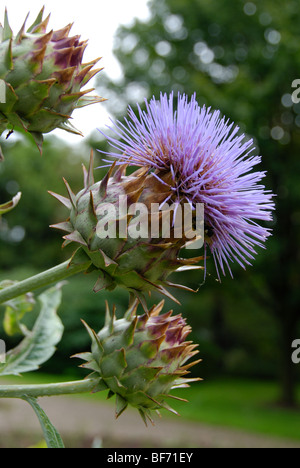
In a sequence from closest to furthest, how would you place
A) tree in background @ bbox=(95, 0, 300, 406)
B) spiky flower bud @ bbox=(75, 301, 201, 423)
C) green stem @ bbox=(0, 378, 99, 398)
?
green stem @ bbox=(0, 378, 99, 398) < spiky flower bud @ bbox=(75, 301, 201, 423) < tree in background @ bbox=(95, 0, 300, 406)

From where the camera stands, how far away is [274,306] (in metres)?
11.2

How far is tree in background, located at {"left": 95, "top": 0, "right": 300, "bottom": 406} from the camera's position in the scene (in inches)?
396

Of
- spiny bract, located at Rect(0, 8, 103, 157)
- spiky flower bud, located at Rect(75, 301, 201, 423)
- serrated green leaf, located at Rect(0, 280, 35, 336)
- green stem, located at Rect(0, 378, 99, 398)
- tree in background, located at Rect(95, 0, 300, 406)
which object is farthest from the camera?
tree in background, located at Rect(95, 0, 300, 406)

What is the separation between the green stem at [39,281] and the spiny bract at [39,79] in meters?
0.29

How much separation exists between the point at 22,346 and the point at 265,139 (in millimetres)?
8742

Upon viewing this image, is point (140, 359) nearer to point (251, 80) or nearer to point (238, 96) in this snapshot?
point (238, 96)

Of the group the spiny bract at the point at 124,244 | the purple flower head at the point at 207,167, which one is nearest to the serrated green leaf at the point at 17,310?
the spiny bract at the point at 124,244

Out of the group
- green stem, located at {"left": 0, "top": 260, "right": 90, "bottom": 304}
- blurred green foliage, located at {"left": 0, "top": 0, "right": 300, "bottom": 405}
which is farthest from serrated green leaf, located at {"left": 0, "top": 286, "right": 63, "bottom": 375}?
blurred green foliage, located at {"left": 0, "top": 0, "right": 300, "bottom": 405}

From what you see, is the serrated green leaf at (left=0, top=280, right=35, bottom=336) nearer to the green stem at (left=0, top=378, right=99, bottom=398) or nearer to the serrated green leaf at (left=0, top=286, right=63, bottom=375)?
the serrated green leaf at (left=0, top=286, right=63, bottom=375)

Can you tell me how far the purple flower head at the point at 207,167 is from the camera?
1339 millimetres

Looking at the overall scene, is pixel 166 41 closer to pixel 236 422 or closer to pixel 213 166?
pixel 236 422

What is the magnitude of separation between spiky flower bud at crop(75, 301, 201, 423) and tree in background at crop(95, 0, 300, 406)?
314 inches

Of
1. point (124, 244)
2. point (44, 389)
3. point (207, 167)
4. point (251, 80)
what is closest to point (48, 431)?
point (44, 389)

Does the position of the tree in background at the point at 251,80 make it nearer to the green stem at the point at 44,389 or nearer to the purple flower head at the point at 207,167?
the purple flower head at the point at 207,167
